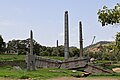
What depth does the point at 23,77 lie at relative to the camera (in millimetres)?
Result: 20594

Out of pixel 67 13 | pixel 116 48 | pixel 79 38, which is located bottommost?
pixel 116 48

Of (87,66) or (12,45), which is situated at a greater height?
(12,45)

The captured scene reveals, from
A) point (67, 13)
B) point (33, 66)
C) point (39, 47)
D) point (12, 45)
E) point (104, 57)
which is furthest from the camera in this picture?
point (12, 45)

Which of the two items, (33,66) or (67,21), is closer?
(33,66)

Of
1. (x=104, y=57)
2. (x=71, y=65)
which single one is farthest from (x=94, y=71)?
(x=104, y=57)

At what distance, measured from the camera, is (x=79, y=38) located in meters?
39.9

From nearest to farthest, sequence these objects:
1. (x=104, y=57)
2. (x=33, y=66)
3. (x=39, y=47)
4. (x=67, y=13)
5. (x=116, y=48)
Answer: (x=116, y=48) → (x=33, y=66) → (x=67, y=13) → (x=104, y=57) → (x=39, y=47)

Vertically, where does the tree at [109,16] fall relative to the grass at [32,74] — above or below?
above

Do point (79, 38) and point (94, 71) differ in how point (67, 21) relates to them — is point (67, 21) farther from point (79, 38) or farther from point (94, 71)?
point (94, 71)

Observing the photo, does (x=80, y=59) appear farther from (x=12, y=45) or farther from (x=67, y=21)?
(x=12, y=45)

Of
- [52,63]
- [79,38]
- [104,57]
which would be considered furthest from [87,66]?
[104,57]

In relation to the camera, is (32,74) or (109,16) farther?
(32,74)

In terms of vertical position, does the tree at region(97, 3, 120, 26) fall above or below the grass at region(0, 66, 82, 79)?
above

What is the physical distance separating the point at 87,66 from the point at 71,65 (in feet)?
6.48
